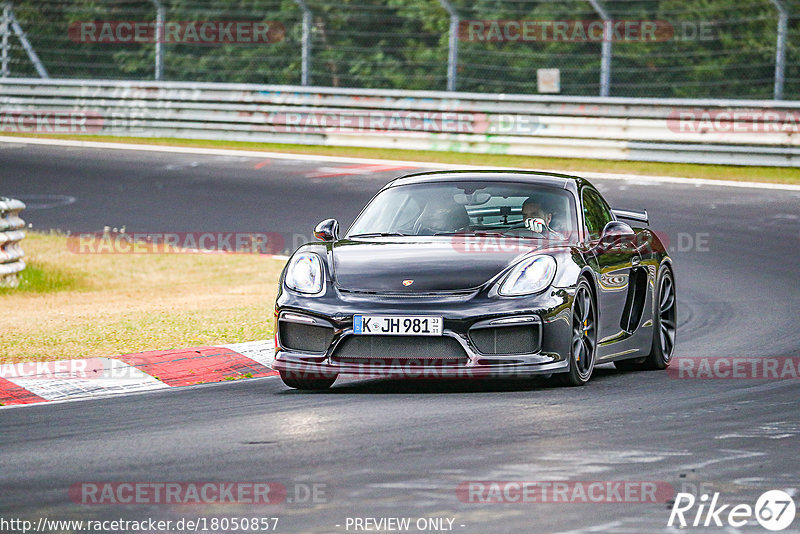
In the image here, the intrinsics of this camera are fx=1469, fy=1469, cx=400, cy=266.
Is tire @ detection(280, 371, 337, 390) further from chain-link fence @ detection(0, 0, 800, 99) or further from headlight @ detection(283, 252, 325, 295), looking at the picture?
chain-link fence @ detection(0, 0, 800, 99)

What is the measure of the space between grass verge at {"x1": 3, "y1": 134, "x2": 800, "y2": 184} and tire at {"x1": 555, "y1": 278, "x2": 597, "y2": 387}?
42.4 ft

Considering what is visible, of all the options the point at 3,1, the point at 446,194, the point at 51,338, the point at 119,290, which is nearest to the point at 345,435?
the point at 446,194

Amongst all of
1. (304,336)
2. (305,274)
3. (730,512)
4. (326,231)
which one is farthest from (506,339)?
(730,512)

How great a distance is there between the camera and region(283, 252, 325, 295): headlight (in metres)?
8.18

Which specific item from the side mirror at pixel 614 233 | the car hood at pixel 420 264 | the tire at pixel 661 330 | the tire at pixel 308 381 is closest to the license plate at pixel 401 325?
the car hood at pixel 420 264

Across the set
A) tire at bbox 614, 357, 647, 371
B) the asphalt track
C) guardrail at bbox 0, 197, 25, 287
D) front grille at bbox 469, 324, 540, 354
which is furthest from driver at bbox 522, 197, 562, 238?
guardrail at bbox 0, 197, 25, 287

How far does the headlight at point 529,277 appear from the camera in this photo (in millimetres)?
7945

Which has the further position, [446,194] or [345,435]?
[446,194]

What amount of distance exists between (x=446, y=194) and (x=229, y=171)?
45.9 ft

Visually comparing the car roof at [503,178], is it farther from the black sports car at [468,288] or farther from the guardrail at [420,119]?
the guardrail at [420,119]

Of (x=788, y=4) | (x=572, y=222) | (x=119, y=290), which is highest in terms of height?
(x=788, y=4)

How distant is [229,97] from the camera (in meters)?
25.8

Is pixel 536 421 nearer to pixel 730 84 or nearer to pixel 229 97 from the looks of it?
pixel 730 84

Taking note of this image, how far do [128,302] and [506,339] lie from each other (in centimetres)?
601
